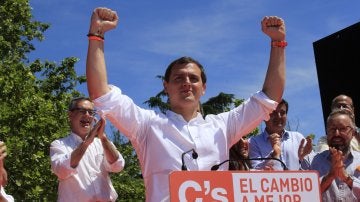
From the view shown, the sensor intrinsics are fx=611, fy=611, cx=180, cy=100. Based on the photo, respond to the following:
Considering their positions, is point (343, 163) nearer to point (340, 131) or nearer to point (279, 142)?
point (340, 131)

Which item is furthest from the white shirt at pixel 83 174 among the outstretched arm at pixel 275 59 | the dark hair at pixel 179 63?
the outstretched arm at pixel 275 59

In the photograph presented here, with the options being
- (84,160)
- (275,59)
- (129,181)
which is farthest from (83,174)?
(129,181)

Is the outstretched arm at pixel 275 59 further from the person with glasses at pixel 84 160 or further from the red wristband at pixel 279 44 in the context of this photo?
the person with glasses at pixel 84 160

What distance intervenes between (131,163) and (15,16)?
20.8 ft

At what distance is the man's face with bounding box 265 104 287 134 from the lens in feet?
19.1

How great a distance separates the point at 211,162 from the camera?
3.33 meters

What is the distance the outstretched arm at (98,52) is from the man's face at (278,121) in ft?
9.07

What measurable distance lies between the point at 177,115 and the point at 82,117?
8.83ft

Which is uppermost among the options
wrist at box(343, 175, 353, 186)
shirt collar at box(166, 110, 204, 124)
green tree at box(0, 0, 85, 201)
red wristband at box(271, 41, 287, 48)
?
green tree at box(0, 0, 85, 201)

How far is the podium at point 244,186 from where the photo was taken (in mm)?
2684

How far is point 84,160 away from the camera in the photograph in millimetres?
5773

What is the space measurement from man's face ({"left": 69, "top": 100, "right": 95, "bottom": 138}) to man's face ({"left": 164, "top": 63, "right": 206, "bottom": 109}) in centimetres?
257

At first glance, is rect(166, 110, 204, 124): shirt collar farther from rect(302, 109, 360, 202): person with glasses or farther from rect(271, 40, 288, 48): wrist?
rect(302, 109, 360, 202): person with glasses

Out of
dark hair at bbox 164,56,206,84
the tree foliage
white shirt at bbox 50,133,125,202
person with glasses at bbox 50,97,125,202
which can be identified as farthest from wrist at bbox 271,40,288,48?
the tree foliage
